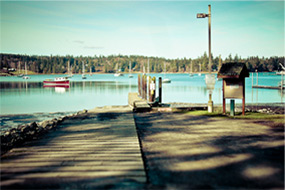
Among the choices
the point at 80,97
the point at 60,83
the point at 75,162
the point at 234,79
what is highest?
the point at 234,79

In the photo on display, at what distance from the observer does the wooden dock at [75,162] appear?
4.66 metres

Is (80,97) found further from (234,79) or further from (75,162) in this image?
(75,162)

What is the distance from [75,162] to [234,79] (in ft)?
32.5

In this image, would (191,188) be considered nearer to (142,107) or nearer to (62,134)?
(62,134)

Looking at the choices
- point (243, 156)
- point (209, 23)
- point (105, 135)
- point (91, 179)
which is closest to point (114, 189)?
point (91, 179)

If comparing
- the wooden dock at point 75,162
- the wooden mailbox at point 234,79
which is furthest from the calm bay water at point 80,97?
the wooden dock at point 75,162

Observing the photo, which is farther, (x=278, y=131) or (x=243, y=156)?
(x=278, y=131)

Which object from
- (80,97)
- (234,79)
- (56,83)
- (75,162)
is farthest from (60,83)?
(75,162)

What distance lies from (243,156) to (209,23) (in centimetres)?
1077

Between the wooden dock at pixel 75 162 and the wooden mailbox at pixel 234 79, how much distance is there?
259 inches

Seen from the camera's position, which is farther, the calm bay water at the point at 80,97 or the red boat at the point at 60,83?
the red boat at the point at 60,83

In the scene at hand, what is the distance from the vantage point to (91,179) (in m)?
4.77

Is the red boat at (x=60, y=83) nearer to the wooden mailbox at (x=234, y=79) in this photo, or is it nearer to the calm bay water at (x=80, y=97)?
the calm bay water at (x=80, y=97)

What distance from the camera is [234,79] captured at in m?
13.1
